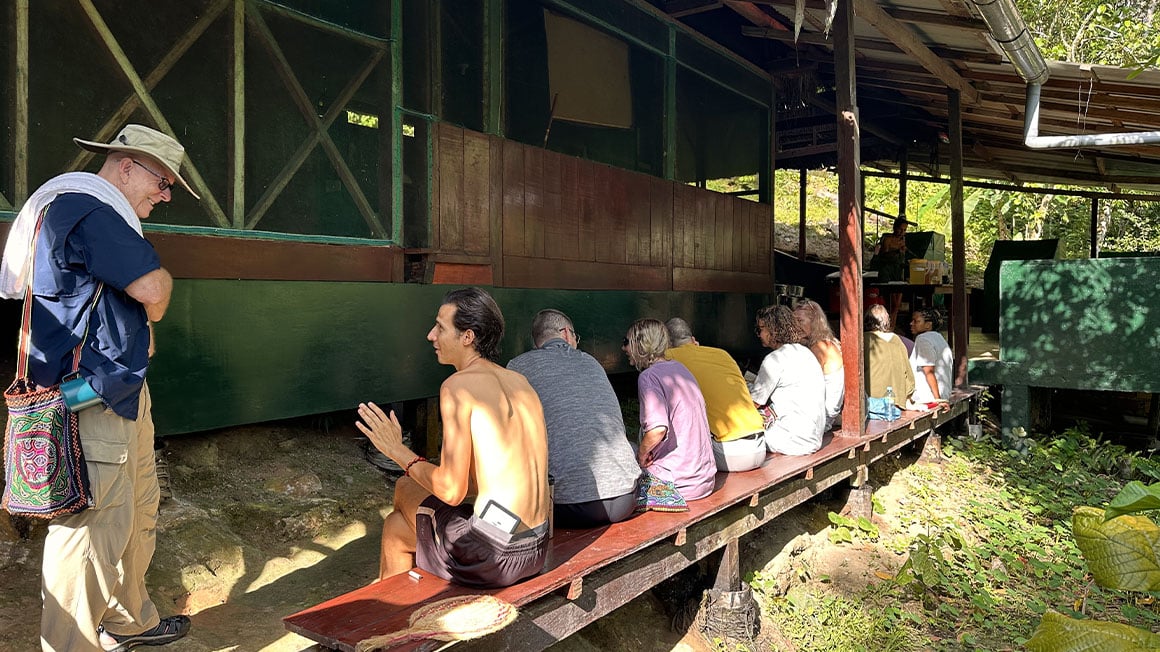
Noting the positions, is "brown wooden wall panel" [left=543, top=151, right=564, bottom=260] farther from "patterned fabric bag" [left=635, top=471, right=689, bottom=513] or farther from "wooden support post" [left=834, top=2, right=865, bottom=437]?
"patterned fabric bag" [left=635, top=471, right=689, bottom=513]

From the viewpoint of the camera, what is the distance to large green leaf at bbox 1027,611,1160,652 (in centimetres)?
112

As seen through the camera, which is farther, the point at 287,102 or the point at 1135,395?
the point at 1135,395

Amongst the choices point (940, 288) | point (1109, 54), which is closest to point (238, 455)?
point (940, 288)

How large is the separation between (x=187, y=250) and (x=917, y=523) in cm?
555

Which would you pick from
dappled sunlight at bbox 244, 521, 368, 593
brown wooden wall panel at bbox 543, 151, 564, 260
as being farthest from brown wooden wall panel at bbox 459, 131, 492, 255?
dappled sunlight at bbox 244, 521, 368, 593

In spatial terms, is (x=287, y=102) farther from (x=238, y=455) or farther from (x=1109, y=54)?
(x=1109, y=54)

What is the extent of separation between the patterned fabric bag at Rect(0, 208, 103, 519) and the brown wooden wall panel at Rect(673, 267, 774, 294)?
5474 millimetres

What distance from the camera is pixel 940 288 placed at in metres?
11.1

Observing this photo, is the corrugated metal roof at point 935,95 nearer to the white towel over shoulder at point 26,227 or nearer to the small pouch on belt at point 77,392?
the white towel over shoulder at point 26,227

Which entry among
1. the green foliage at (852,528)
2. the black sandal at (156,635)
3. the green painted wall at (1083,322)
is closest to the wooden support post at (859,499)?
the green foliage at (852,528)

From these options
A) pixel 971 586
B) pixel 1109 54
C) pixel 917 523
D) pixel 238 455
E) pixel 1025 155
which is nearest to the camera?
pixel 238 455

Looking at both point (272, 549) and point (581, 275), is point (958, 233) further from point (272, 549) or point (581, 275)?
point (272, 549)

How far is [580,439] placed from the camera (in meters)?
3.24

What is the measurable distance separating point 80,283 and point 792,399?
3.97 metres
